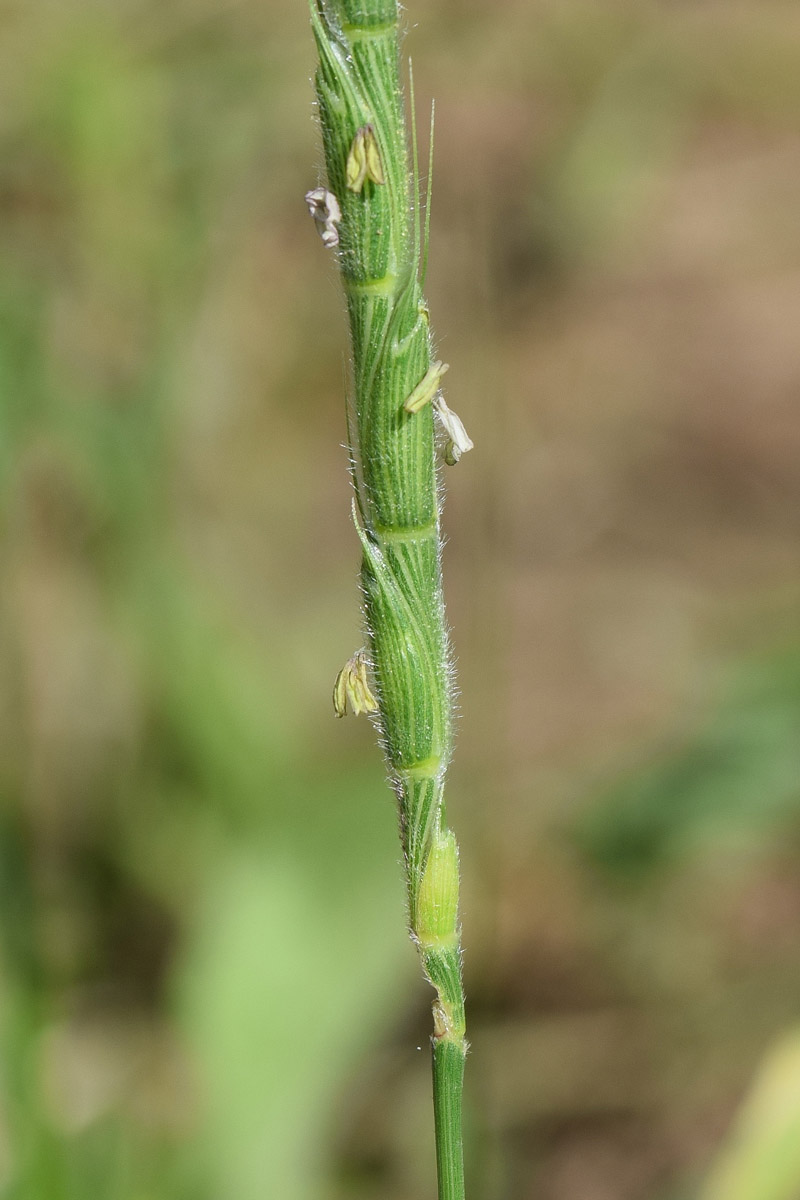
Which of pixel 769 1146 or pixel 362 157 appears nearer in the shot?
pixel 362 157

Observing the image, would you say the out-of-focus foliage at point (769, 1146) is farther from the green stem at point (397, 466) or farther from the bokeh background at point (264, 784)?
the green stem at point (397, 466)

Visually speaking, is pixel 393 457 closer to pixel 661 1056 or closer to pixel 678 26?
pixel 661 1056

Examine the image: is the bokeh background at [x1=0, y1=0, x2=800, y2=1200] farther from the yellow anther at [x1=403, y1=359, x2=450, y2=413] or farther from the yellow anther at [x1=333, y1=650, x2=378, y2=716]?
the yellow anther at [x1=403, y1=359, x2=450, y2=413]

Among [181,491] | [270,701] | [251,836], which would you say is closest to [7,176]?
[181,491]

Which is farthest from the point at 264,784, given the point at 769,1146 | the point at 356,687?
the point at 356,687

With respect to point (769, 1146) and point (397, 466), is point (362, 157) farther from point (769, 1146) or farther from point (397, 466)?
point (769, 1146)

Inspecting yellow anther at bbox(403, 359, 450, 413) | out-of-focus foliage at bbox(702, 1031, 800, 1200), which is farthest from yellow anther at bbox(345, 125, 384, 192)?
out-of-focus foliage at bbox(702, 1031, 800, 1200)
